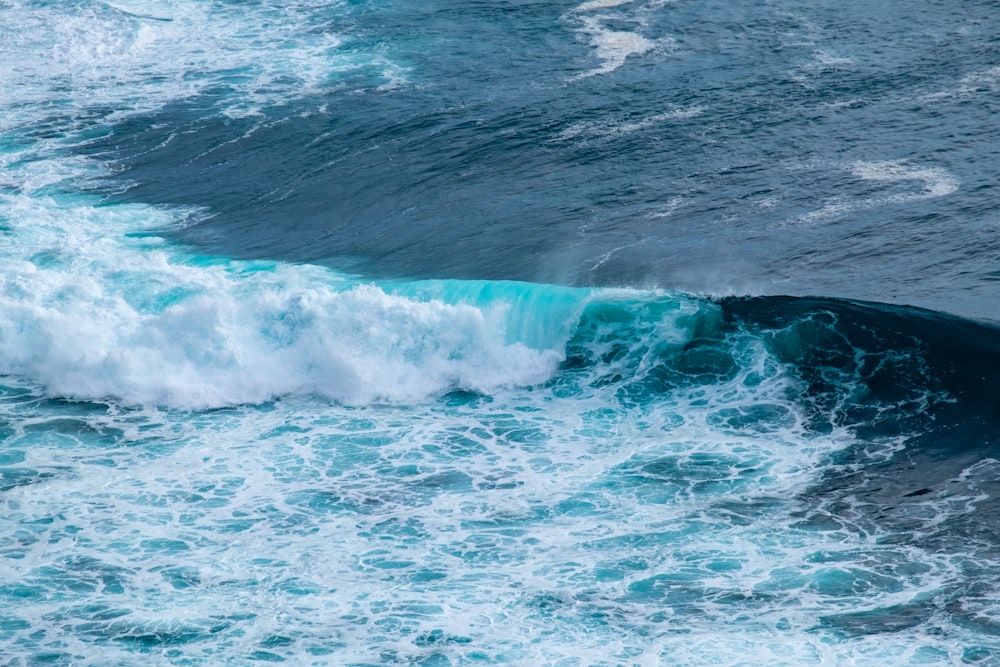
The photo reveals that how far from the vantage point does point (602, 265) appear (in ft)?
60.8

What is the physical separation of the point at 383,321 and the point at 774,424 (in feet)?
19.3

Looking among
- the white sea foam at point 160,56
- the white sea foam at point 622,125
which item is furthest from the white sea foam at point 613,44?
the white sea foam at point 160,56

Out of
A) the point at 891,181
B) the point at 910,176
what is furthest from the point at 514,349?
the point at 910,176

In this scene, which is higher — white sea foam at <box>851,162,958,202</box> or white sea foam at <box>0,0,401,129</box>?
white sea foam at <box>0,0,401,129</box>

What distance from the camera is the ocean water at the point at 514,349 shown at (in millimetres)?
12859

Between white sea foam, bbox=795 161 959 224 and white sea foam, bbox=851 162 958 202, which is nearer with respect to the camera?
white sea foam, bbox=795 161 959 224

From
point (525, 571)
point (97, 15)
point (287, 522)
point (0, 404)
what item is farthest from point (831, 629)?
point (97, 15)

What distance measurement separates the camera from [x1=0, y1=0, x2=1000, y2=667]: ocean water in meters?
12.9

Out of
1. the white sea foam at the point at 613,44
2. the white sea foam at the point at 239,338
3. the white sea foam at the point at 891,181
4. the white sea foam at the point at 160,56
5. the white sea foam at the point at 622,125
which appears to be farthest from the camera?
the white sea foam at the point at 160,56

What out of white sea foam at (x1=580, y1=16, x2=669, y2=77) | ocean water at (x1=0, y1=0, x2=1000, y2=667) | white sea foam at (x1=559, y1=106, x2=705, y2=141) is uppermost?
white sea foam at (x1=580, y1=16, x2=669, y2=77)

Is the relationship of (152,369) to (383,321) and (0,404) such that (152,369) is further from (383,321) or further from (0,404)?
(383,321)

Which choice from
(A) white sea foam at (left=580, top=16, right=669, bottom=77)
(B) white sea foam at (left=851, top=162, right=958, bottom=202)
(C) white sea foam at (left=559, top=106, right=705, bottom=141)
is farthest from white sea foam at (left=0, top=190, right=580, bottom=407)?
(A) white sea foam at (left=580, top=16, right=669, bottom=77)

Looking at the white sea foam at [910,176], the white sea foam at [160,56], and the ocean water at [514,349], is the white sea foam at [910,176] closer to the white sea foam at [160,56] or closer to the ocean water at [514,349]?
the ocean water at [514,349]

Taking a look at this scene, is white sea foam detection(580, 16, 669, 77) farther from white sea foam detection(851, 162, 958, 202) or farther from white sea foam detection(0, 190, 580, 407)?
white sea foam detection(0, 190, 580, 407)
